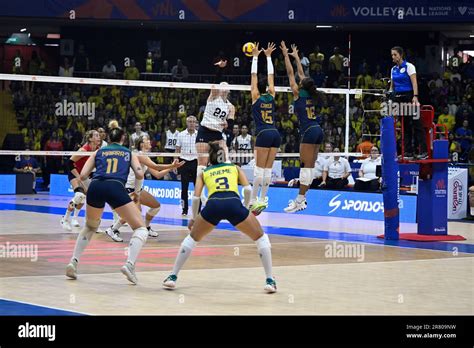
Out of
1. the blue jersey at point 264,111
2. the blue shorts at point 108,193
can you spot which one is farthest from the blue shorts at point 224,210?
the blue jersey at point 264,111

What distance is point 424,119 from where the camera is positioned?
61.9ft

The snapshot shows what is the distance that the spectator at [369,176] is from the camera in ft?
80.3

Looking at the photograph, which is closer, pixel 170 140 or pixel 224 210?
pixel 224 210

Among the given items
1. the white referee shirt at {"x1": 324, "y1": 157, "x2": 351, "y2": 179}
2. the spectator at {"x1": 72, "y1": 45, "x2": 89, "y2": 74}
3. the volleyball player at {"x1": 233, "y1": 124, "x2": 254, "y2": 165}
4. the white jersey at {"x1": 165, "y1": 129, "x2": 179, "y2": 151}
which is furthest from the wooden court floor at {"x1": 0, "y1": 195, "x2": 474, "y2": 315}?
the spectator at {"x1": 72, "y1": 45, "x2": 89, "y2": 74}

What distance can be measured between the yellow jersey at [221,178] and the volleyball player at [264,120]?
16.1 feet

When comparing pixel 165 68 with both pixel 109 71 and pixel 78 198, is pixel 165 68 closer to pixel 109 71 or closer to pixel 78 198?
pixel 109 71

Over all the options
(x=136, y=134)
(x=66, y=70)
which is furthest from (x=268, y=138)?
(x=66, y=70)

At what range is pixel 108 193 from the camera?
12.6m

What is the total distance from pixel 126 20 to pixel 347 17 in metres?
8.30

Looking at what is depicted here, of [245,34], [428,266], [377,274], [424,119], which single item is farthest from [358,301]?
[245,34]

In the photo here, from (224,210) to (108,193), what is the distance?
1.75 m

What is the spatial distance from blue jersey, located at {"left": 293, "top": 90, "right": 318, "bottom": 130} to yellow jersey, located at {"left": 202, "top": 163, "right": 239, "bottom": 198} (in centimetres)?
611

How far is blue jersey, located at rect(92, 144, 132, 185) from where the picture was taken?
12680 mm

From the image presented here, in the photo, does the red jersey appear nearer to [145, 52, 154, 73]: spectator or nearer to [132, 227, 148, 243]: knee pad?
[132, 227, 148, 243]: knee pad
